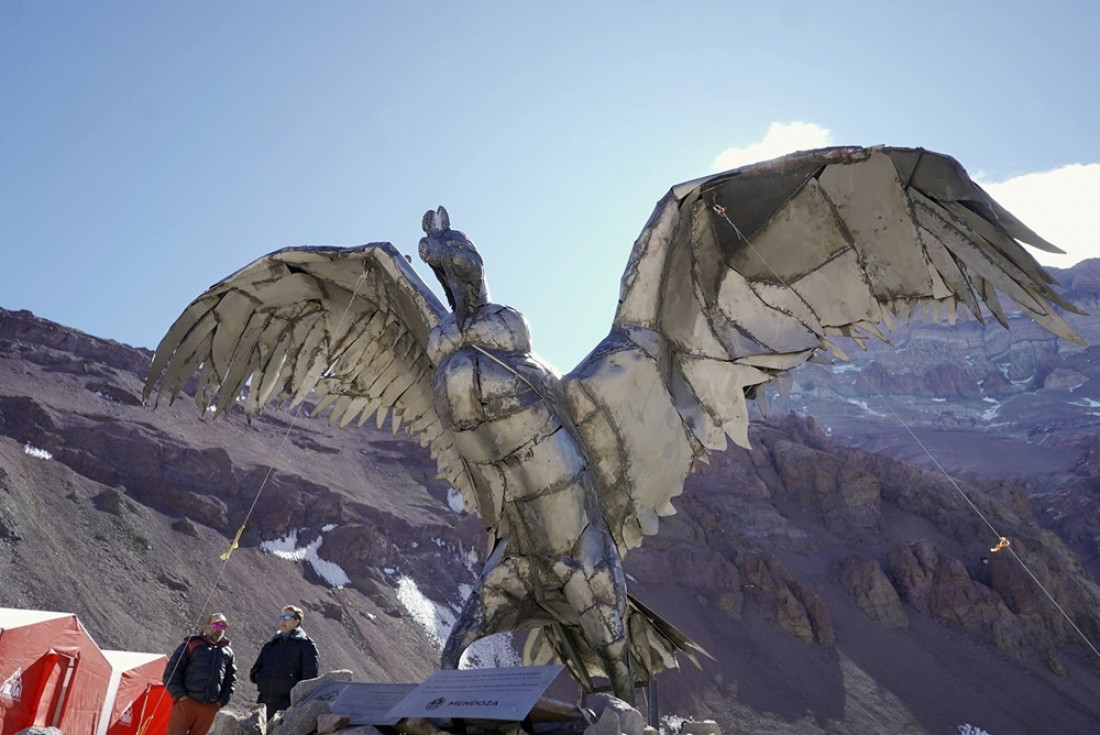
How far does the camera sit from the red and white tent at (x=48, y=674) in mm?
10211

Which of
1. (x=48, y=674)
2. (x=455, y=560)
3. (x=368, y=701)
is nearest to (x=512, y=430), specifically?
(x=368, y=701)

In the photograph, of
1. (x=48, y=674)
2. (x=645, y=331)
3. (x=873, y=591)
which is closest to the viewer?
(x=645, y=331)

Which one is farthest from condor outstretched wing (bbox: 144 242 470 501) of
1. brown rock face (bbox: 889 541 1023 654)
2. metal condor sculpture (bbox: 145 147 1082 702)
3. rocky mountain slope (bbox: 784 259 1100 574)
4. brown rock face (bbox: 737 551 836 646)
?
rocky mountain slope (bbox: 784 259 1100 574)

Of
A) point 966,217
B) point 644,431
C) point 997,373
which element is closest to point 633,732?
point 644,431

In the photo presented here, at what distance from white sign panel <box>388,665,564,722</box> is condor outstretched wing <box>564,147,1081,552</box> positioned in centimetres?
231

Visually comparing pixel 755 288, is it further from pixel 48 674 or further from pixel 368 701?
pixel 48 674

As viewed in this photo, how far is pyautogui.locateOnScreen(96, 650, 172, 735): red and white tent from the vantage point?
37.8 ft

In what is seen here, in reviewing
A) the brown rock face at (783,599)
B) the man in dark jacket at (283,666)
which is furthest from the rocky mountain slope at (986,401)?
the man in dark jacket at (283,666)

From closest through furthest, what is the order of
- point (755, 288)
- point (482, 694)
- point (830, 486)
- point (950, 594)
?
point (482, 694) < point (755, 288) < point (950, 594) < point (830, 486)

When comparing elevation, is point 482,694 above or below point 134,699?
above

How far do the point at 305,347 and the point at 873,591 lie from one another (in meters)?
47.3

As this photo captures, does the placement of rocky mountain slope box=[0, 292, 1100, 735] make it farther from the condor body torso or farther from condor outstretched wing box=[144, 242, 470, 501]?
the condor body torso

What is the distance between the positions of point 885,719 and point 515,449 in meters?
39.5

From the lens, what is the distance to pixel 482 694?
4648 mm
